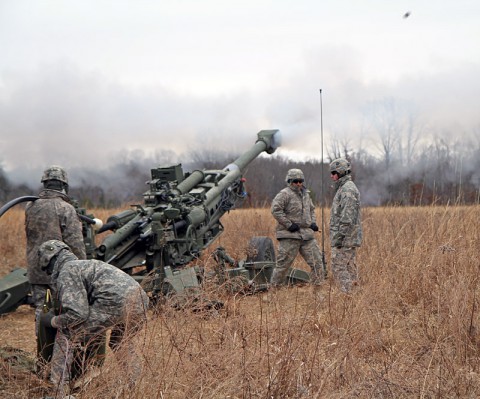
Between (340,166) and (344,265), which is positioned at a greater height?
(340,166)

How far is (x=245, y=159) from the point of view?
1120 centimetres

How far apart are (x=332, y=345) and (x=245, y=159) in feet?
22.4

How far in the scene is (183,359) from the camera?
4.32 m

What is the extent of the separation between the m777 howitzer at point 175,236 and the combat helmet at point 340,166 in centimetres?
143

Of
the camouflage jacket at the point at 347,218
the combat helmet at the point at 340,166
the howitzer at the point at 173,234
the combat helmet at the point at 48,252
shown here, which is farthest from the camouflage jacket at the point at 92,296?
the combat helmet at the point at 340,166

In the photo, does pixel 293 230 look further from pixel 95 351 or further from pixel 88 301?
pixel 95 351

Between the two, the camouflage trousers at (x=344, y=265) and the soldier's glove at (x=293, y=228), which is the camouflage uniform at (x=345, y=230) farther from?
the soldier's glove at (x=293, y=228)

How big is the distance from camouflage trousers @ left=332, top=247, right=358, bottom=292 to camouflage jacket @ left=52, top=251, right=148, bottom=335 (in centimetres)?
362

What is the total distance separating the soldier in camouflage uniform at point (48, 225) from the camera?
21.6 feet

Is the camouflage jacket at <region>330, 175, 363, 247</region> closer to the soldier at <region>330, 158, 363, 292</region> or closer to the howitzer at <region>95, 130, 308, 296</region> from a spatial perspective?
the soldier at <region>330, 158, 363, 292</region>

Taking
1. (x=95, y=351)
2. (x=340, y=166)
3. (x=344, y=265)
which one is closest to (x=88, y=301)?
(x=95, y=351)

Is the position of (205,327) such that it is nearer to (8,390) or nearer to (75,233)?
(8,390)

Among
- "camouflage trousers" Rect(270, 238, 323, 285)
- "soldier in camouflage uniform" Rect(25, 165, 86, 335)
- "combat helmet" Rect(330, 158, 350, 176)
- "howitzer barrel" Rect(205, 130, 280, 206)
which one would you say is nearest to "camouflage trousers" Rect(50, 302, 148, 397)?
"soldier in camouflage uniform" Rect(25, 165, 86, 335)

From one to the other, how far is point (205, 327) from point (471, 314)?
6.86 ft
